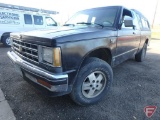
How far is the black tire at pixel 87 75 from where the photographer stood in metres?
2.15

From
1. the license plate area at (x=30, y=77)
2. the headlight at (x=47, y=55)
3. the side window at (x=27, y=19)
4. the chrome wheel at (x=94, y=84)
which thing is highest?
the side window at (x=27, y=19)

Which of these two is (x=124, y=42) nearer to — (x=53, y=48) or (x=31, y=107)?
(x=53, y=48)

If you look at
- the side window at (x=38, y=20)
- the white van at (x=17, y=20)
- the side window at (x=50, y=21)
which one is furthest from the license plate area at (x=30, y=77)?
the side window at (x=50, y=21)

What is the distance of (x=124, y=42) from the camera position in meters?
3.17

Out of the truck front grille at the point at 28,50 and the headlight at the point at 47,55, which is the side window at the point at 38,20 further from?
the headlight at the point at 47,55

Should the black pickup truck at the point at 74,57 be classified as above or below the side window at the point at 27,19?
below

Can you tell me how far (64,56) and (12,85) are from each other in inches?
76.5

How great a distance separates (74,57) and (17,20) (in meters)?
7.19

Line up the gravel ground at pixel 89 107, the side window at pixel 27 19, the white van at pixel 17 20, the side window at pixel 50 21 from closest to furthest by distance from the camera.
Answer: the gravel ground at pixel 89 107 < the white van at pixel 17 20 < the side window at pixel 27 19 < the side window at pixel 50 21

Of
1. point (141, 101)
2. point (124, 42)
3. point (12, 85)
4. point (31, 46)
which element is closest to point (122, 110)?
point (141, 101)

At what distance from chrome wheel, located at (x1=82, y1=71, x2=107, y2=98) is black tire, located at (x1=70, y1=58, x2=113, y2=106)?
2 cm

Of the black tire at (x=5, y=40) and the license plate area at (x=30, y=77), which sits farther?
the black tire at (x=5, y=40)

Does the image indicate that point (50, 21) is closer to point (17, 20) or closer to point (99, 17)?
point (17, 20)

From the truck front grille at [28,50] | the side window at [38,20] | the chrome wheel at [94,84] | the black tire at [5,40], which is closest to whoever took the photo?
the truck front grille at [28,50]
